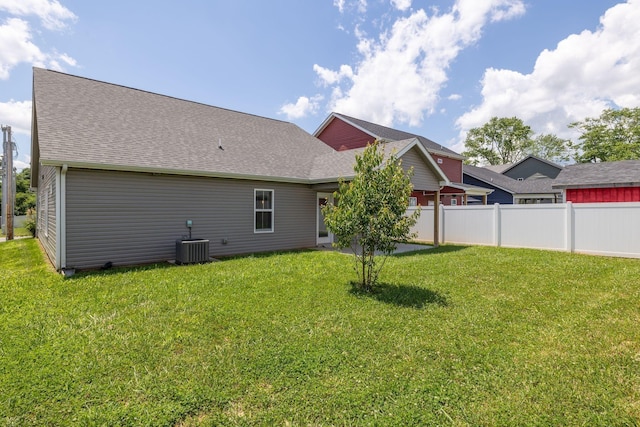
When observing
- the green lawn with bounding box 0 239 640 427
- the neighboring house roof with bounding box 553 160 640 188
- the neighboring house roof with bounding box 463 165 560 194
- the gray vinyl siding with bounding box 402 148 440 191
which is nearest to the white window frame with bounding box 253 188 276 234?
the green lawn with bounding box 0 239 640 427

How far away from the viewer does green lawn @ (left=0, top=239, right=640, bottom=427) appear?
2.60m

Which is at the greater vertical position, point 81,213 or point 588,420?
point 81,213

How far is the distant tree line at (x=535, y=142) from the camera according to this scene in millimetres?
37594

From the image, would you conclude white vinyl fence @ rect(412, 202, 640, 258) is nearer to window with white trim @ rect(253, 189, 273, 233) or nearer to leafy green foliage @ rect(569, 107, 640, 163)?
window with white trim @ rect(253, 189, 273, 233)

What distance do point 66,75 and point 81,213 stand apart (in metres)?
6.56

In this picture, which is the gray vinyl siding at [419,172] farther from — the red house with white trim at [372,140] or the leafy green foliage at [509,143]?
the leafy green foliage at [509,143]

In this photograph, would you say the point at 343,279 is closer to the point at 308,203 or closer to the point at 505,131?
the point at 308,203

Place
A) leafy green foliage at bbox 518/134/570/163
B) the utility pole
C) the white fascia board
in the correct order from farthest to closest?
1. leafy green foliage at bbox 518/134/570/163
2. the utility pole
3. the white fascia board

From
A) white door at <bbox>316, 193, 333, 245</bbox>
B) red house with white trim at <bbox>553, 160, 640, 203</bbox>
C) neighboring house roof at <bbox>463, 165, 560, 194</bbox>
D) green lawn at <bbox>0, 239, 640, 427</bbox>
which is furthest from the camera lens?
neighboring house roof at <bbox>463, 165, 560, 194</bbox>

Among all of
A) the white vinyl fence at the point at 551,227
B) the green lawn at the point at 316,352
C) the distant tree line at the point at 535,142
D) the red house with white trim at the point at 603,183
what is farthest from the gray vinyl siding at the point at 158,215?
the distant tree line at the point at 535,142

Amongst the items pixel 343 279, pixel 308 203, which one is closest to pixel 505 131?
pixel 308 203

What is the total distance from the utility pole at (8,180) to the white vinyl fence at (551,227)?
20.8 meters

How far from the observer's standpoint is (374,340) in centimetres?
391

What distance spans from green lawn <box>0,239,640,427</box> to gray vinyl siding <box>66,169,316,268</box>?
1473mm
